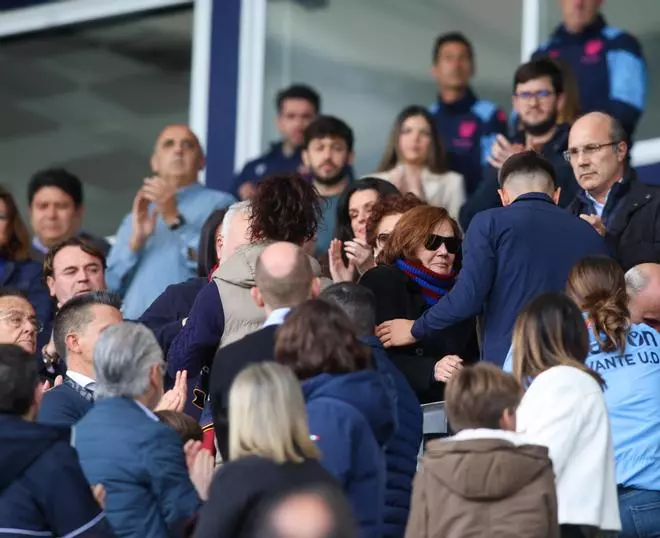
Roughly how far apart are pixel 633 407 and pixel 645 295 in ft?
2.99

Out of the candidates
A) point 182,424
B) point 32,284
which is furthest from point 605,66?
point 182,424

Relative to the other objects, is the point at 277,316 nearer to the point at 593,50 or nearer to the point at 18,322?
the point at 18,322

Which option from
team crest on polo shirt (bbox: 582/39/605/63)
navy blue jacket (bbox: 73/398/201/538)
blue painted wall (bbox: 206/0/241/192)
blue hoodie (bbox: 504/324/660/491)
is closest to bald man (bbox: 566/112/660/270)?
blue hoodie (bbox: 504/324/660/491)

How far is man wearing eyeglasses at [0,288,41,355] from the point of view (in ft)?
27.5

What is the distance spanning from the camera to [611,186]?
906 cm

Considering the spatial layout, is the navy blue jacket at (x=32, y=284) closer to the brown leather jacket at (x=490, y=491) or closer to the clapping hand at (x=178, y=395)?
the clapping hand at (x=178, y=395)

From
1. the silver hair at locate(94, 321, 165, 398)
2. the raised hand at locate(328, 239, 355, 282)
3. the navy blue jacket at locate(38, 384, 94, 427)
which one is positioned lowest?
the navy blue jacket at locate(38, 384, 94, 427)

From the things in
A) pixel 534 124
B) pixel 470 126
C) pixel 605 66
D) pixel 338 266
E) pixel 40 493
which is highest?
pixel 605 66

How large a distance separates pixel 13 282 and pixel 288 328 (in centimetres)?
433

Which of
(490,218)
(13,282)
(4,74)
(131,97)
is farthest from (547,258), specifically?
(4,74)

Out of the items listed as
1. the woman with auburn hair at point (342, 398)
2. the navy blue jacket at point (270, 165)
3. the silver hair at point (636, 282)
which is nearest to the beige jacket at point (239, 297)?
the woman with auburn hair at point (342, 398)

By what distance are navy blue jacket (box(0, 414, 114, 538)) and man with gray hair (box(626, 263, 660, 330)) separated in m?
2.82

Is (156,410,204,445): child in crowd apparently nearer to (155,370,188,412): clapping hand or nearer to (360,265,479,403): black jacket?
(155,370,188,412): clapping hand

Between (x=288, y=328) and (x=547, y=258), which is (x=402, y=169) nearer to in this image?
(x=547, y=258)
